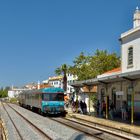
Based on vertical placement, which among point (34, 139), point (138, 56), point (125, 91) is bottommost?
point (34, 139)

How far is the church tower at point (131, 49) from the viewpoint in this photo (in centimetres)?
3541

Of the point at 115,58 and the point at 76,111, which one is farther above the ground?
the point at 115,58

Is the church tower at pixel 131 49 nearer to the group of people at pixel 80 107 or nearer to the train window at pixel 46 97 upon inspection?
the train window at pixel 46 97

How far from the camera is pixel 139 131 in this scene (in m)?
24.9

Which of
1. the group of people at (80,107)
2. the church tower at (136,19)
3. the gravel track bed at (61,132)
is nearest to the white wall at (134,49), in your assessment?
the church tower at (136,19)

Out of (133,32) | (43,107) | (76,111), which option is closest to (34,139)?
(133,32)

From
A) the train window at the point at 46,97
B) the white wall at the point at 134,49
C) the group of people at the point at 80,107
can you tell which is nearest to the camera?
the white wall at the point at 134,49

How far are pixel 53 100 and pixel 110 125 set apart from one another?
1395cm

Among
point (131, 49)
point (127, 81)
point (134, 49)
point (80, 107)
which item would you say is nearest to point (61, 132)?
point (127, 81)

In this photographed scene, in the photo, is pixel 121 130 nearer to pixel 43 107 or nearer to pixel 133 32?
pixel 133 32

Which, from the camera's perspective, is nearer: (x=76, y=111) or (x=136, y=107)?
(x=136, y=107)

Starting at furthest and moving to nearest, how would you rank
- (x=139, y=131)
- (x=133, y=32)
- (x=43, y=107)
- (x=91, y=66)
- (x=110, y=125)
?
(x=91, y=66), (x=43, y=107), (x=133, y=32), (x=110, y=125), (x=139, y=131)

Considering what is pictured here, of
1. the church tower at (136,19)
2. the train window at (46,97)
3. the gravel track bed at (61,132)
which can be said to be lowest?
the gravel track bed at (61,132)

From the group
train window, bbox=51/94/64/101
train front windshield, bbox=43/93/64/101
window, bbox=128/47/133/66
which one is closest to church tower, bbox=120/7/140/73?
window, bbox=128/47/133/66
